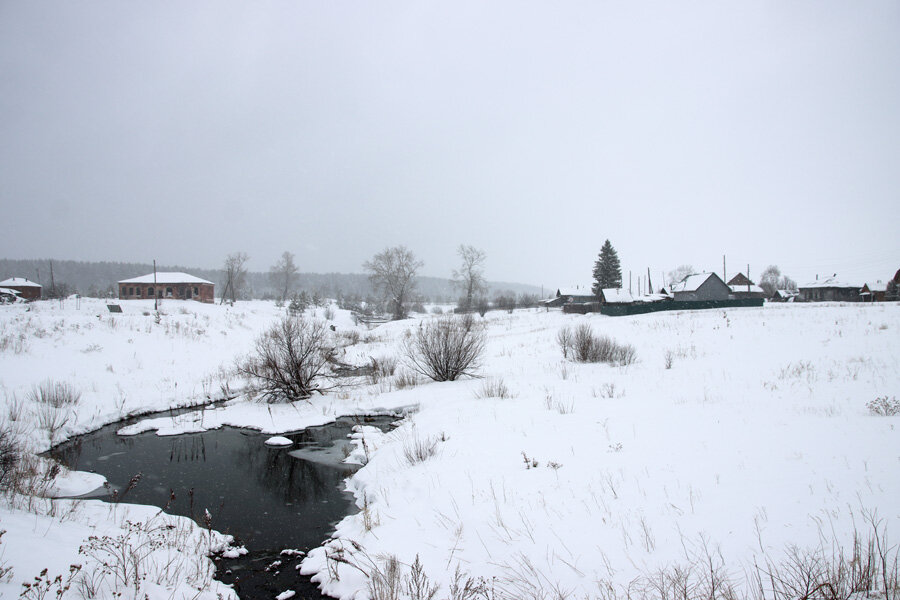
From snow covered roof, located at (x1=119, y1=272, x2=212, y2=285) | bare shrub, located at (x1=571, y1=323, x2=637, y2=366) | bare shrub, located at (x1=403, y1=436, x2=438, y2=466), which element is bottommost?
bare shrub, located at (x1=403, y1=436, x2=438, y2=466)

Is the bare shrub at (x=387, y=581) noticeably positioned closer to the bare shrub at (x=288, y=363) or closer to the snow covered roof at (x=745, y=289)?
the bare shrub at (x=288, y=363)

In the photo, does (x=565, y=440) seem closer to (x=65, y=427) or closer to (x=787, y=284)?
(x=65, y=427)

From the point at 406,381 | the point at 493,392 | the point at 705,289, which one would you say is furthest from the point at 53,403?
the point at 705,289

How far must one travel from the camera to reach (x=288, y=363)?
38.8ft

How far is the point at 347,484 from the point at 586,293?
6356 centimetres

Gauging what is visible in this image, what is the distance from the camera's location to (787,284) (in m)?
97.6

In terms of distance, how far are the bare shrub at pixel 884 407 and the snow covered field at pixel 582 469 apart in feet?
0.48

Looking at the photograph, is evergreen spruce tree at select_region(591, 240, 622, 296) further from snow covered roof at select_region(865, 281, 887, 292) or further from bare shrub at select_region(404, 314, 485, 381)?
bare shrub at select_region(404, 314, 485, 381)

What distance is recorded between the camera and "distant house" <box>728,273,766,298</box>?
189ft

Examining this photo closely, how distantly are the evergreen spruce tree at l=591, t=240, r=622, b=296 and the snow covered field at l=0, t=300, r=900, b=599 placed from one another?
146 ft

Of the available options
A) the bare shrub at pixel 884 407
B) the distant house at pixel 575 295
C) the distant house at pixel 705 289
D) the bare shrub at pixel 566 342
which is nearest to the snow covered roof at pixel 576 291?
the distant house at pixel 575 295

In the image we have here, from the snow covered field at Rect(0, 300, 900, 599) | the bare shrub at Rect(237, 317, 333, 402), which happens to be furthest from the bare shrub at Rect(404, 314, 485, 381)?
the bare shrub at Rect(237, 317, 333, 402)

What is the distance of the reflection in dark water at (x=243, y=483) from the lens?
4738 mm

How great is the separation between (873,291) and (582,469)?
7087cm
